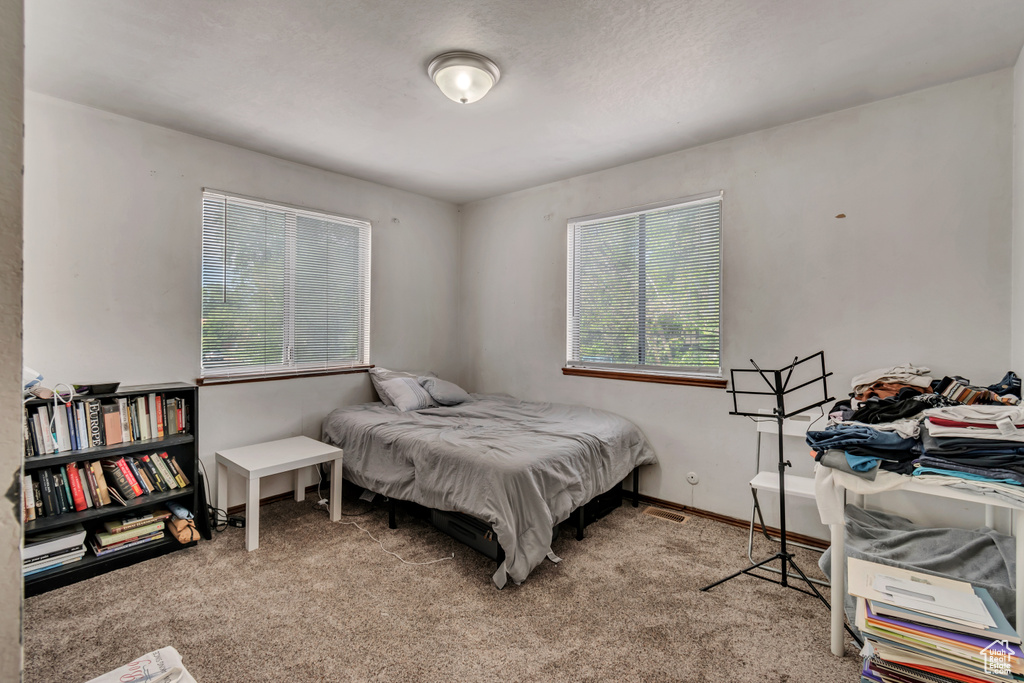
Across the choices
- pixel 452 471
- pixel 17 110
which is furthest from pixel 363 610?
pixel 17 110

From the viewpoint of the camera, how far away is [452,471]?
253cm

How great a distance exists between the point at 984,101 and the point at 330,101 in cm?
336

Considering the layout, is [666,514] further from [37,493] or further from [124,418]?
[37,493]

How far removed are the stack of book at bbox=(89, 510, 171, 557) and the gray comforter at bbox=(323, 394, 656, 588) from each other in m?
1.06

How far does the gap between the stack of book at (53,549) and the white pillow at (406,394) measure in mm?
1903

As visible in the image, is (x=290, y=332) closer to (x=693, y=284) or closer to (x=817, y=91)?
(x=693, y=284)

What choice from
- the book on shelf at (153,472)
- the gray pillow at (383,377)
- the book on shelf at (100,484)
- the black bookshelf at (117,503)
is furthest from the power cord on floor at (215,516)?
the gray pillow at (383,377)

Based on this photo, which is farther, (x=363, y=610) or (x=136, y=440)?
(x=136, y=440)

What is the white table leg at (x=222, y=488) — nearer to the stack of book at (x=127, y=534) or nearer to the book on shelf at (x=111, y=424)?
the stack of book at (x=127, y=534)

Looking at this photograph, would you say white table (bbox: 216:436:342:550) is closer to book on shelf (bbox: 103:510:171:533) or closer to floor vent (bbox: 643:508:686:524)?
book on shelf (bbox: 103:510:171:533)

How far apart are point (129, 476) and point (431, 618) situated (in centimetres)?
189

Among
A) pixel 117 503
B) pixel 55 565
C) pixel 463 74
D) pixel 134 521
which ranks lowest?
pixel 55 565

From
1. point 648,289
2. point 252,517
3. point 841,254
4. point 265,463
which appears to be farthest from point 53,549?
point 841,254

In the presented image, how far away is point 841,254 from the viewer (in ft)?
8.66
